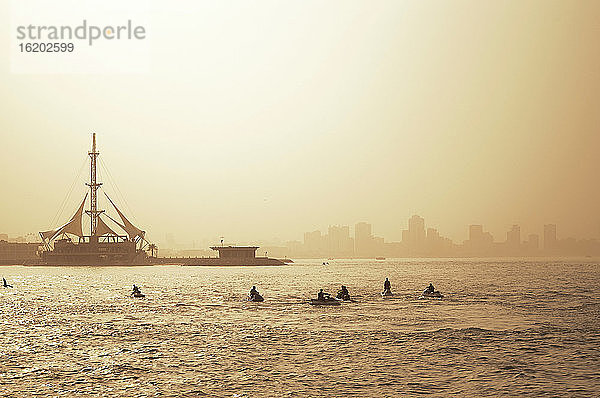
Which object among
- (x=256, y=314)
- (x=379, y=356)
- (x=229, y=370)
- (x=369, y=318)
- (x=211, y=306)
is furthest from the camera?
(x=211, y=306)

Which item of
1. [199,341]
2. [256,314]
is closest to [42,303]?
[256,314]

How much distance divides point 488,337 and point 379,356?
1189 centimetres

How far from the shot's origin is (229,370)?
35.2 meters

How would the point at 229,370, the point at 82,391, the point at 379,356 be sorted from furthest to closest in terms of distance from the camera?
the point at 379,356, the point at 229,370, the point at 82,391

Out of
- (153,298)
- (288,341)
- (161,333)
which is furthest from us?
(153,298)

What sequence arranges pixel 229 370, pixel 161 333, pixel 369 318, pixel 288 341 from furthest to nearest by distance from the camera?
pixel 369 318
pixel 161 333
pixel 288 341
pixel 229 370

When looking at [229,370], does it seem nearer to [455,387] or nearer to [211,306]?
[455,387]

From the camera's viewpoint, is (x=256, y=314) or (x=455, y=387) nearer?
(x=455, y=387)

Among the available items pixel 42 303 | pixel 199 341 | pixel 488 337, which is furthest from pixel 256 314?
pixel 42 303

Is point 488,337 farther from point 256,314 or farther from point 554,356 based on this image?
point 256,314

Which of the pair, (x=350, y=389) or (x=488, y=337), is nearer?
(x=350, y=389)

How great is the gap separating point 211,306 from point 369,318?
857 inches

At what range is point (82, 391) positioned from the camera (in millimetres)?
29859

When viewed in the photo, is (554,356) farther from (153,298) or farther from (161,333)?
(153,298)
